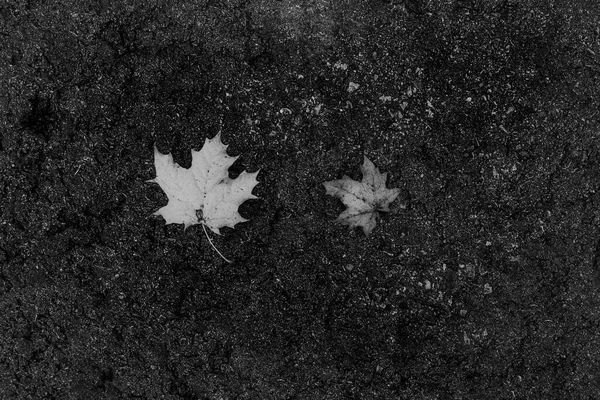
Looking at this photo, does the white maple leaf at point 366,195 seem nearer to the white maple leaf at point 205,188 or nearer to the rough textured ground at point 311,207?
the rough textured ground at point 311,207

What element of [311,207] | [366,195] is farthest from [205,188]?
[366,195]

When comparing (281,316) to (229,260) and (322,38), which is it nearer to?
(229,260)

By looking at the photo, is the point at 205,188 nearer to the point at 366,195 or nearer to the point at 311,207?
the point at 311,207

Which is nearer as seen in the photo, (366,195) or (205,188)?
(205,188)

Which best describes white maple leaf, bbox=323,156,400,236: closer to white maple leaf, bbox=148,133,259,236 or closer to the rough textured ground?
the rough textured ground

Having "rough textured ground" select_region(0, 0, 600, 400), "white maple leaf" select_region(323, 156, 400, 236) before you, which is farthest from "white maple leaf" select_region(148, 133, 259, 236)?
"white maple leaf" select_region(323, 156, 400, 236)

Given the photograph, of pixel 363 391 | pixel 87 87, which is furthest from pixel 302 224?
pixel 87 87

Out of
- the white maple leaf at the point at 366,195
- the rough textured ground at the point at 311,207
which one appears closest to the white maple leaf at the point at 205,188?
the rough textured ground at the point at 311,207
